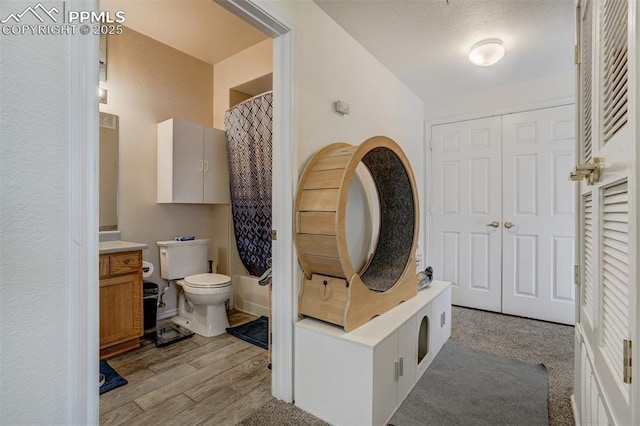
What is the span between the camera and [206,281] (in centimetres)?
263

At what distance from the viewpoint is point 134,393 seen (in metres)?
1.73

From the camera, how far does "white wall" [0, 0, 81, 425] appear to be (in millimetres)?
800

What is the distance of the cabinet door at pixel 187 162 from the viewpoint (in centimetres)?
282

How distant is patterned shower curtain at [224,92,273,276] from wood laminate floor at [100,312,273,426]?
92 centimetres

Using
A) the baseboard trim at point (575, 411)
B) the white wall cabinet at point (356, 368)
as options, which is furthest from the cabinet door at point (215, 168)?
the baseboard trim at point (575, 411)

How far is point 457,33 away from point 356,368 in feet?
7.70

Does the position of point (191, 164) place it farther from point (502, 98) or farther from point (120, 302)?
point (502, 98)

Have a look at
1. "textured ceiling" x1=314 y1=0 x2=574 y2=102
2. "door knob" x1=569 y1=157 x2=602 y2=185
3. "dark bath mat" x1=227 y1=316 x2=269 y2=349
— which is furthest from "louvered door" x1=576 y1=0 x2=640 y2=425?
"dark bath mat" x1=227 y1=316 x2=269 y2=349

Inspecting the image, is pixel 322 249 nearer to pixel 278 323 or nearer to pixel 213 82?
pixel 278 323

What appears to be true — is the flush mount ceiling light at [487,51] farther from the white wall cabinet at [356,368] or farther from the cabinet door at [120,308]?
the cabinet door at [120,308]

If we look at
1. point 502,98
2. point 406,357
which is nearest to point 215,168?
point 406,357

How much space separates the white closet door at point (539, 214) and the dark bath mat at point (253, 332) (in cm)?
246

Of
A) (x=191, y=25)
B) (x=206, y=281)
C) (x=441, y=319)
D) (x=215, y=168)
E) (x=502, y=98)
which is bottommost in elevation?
(x=441, y=319)

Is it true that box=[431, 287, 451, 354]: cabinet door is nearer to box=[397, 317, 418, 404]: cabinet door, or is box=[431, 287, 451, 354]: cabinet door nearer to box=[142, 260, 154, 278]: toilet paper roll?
box=[397, 317, 418, 404]: cabinet door
